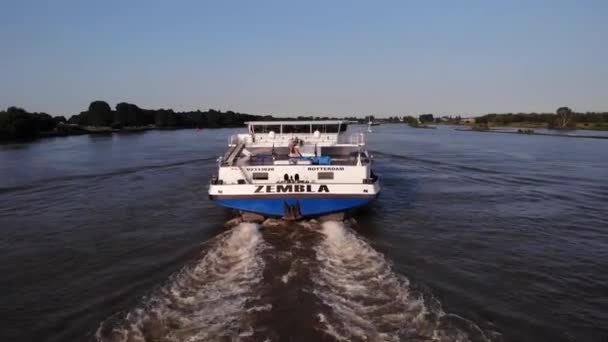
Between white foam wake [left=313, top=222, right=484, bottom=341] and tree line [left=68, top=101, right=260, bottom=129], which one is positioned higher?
tree line [left=68, top=101, right=260, bottom=129]

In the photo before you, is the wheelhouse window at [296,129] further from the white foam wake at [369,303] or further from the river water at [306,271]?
the white foam wake at [369,303]

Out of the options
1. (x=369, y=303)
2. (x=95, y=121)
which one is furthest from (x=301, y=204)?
(x=95, y=121)

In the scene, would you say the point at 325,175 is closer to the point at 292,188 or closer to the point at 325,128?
the point at 292,188

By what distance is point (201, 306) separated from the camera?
27.3 ft

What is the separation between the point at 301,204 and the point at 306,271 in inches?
189

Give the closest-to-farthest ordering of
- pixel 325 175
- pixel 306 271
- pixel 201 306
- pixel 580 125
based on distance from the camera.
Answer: pixel 201 306
pixel 306 271
pixel 325 175
pixel 580 125

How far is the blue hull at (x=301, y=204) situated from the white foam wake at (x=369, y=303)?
10.1 ft

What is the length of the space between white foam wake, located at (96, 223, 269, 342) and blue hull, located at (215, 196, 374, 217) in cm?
332

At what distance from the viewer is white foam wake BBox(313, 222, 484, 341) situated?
24.3ft

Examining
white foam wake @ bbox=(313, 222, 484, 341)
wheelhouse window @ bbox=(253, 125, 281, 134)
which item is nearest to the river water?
white foam wake @ bbox=(313, 222, 484, 341)

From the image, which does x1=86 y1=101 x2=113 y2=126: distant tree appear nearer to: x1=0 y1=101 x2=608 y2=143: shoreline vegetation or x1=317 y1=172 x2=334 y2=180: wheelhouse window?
x1=0 y1=101 x2=608 y2=143: shoreline vegetation

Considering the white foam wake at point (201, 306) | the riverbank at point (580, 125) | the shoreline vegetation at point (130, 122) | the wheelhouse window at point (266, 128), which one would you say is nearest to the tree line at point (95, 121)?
the shoreline vegetation at point (130, 122)

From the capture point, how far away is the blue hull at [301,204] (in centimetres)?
1496

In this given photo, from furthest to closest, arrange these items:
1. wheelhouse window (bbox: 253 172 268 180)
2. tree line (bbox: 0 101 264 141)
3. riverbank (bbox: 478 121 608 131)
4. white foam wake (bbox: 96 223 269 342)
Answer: riverbank (bbox: 478 121 608 131) → tree line (bbox: 0 101 264 141) → wheelhouse window (bbox: 253 172 268 180) → white foam wake (bbox: 96 223 269 342)
